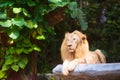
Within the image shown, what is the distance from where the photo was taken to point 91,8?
763 cm

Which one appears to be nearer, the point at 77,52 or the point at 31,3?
the point at 77,52

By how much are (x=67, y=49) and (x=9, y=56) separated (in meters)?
1.59

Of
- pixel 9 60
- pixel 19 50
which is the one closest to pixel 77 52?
pixel 19 50

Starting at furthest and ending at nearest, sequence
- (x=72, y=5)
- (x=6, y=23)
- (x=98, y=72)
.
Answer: (x=72, y=5) → (x=6, y=23) → (x=98, y=72)

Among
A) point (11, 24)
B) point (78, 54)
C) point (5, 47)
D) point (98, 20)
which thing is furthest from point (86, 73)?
point (98, 20)

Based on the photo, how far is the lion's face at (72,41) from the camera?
3822mm

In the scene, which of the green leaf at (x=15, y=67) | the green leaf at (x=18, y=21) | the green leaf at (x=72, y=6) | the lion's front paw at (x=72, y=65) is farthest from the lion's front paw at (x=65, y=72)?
the green leaf at (x=72, y=6)

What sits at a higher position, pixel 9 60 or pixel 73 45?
pixel 73 45

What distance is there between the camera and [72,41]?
3842 millimetres

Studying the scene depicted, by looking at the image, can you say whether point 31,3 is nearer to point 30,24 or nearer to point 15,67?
point 30,24

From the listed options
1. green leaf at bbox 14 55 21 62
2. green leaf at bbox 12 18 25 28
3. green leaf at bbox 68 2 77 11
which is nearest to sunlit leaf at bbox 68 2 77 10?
green leaf at bbox 68 2 77 11

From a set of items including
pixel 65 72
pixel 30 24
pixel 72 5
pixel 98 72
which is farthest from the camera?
pixel 72 5

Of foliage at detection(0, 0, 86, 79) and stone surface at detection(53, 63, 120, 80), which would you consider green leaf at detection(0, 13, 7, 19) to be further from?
stone surface at detection(53, 63, 120, 80)

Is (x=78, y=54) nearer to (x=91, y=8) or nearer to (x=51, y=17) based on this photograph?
(x=51, y=17)
